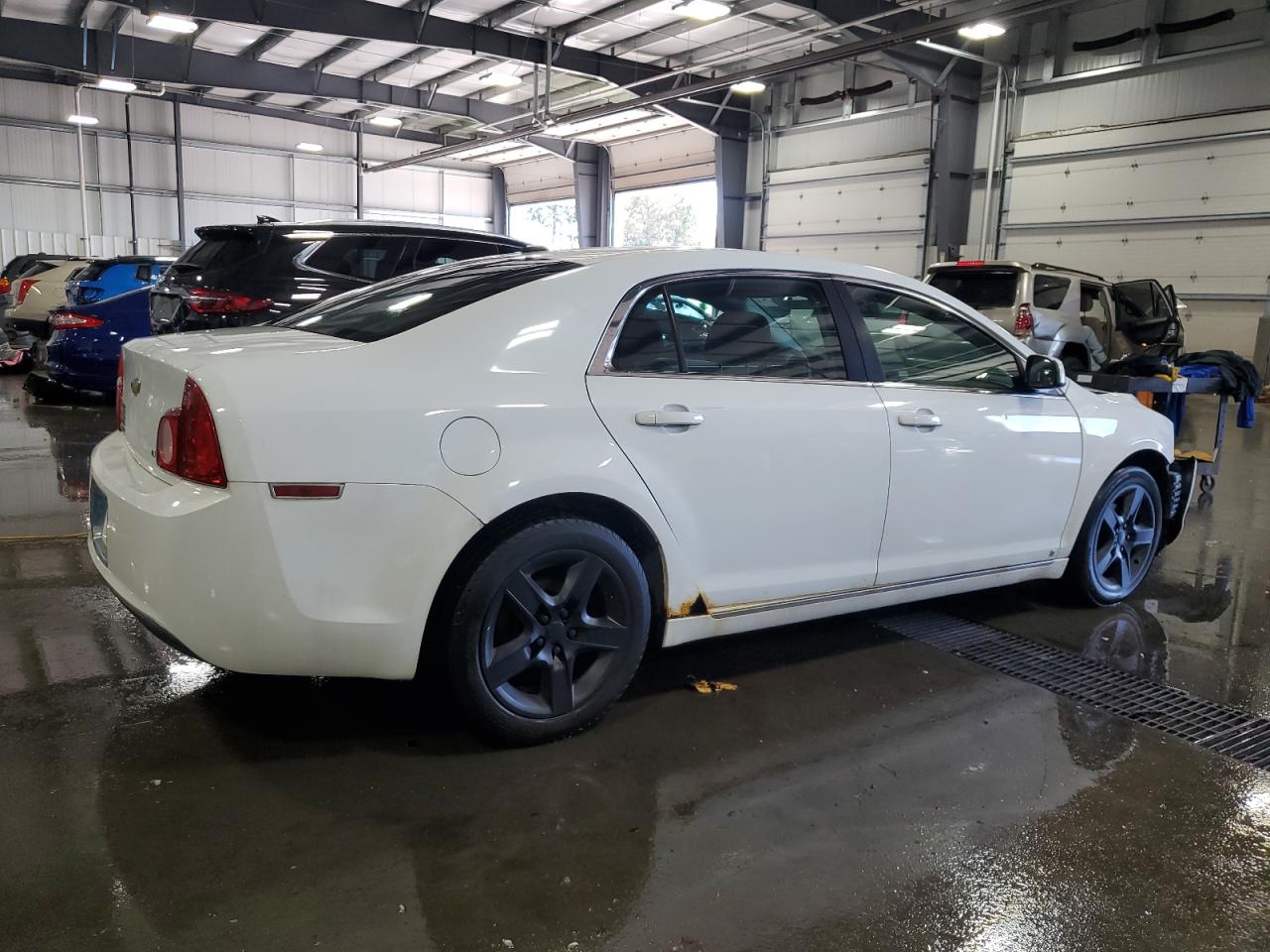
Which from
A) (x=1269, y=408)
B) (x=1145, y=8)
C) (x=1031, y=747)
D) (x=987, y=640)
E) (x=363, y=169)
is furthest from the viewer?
(x=363, y=169)

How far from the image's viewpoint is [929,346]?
3547mm

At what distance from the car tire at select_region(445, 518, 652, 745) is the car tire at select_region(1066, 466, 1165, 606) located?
7.49 feet

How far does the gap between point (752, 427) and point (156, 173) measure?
25.0m

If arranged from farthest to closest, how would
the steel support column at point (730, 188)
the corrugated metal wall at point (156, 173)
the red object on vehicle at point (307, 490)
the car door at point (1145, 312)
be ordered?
the corrugated metal wall at point (156, 173)
the steel support column at point (730, 188)
the car door at point (1145, 312)
the red object on vehicle at point (307, 490)

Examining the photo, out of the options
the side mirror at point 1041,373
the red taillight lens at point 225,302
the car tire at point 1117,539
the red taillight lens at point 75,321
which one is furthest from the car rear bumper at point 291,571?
the red taillight lens at point 75,321

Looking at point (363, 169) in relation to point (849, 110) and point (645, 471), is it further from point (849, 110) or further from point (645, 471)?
point (645, 471)

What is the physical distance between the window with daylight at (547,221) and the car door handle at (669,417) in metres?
25.4

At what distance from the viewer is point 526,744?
2.73 m

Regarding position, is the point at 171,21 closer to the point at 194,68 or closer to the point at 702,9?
the point at 194,68

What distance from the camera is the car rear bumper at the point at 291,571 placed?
7.57 feet

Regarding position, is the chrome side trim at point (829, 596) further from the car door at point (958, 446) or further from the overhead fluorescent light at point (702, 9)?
the overhead fluorescent light at point (702, 9)

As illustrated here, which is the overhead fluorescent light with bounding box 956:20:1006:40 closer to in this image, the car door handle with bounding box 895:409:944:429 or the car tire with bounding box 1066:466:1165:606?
the car tire with bounding box 1066:466:1165:606

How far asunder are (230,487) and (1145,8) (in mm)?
16672

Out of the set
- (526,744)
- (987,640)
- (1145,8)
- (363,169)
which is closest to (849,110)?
(1145,8)
